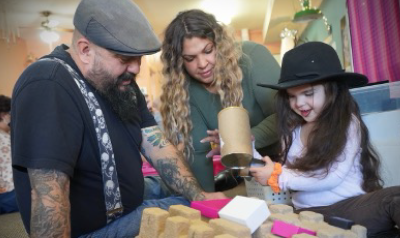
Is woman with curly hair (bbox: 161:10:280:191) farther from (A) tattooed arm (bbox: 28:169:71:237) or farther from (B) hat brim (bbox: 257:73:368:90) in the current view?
(A) tattooed arm (bbox: 28:169:71:237)

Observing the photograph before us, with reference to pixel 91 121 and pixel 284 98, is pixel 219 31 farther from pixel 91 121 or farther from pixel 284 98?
pixel 91 121

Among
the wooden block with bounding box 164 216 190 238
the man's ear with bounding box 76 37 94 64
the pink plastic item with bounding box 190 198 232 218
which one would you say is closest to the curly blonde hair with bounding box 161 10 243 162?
the man's ear with bounding box 76 37 94 64

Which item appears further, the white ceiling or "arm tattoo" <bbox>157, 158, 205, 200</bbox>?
the white ceiling

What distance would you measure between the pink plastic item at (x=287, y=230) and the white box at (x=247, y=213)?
0.08 ft

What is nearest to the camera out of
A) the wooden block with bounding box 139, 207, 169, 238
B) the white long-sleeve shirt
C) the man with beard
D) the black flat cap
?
the wooden block with bounding box 139, 207, 169, 238

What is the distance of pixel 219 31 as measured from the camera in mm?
1382

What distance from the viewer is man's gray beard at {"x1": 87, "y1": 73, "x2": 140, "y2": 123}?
3.40ft

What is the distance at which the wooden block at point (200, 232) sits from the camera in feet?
1.90

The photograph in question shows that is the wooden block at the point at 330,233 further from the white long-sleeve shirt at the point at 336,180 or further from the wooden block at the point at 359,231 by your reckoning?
the white long-sleeve shirt at the point at 336,180

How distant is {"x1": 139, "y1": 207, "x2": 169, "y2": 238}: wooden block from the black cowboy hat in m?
0.60

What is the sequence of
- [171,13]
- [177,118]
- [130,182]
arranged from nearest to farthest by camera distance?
[130,182] < [177,118] < [171,13]

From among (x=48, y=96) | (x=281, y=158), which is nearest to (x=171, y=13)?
(x=281, y=158)

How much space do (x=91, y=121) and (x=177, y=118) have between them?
1.90 ft

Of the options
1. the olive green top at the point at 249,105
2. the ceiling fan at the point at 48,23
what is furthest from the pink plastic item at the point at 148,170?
the ceiling fan at the point at 48,23
